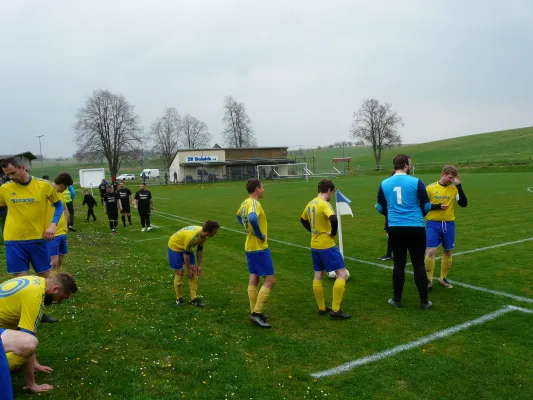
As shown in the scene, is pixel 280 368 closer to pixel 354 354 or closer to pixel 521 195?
pixel 354 354

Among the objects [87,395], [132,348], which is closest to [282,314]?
[132,348]

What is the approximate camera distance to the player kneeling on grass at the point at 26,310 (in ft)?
11.6

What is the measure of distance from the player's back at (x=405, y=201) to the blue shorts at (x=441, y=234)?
4.04ft

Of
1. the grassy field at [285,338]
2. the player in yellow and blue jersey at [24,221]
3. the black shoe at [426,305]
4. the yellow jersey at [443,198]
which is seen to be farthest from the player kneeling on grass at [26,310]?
the yellow jersey at [443,198]

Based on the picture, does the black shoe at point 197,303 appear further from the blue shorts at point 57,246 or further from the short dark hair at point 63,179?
the short dark hair at point 63,179

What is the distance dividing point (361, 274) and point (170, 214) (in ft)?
50.4

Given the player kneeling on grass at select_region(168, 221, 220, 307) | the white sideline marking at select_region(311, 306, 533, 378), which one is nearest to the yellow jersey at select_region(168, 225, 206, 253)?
the player kneeling on grass at select_region(168, 221, 220, 307)

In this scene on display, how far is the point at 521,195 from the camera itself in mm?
22469

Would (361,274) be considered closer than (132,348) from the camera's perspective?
No

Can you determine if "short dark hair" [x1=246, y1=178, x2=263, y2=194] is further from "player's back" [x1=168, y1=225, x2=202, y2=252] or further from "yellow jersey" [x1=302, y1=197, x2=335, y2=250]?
"player's back" [x1=168, y1=225, x2=202, y2=252]

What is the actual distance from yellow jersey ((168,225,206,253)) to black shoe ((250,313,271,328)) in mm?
1490

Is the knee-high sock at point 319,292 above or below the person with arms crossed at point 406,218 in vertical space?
below

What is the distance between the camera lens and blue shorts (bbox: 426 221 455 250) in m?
7.26

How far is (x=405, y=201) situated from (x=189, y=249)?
139 inches
